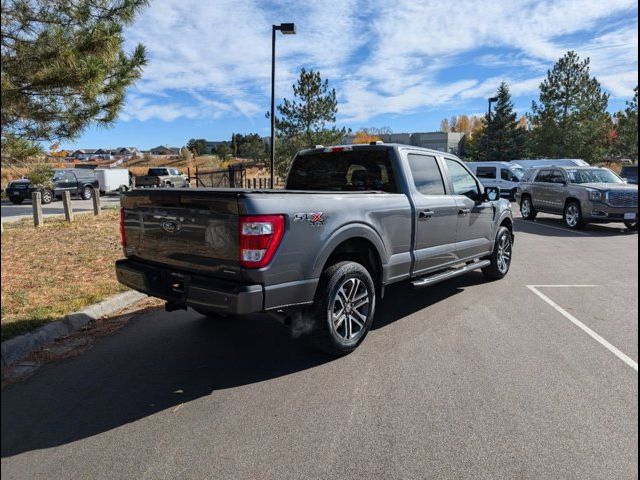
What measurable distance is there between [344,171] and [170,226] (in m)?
2.40

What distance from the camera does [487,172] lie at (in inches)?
1077

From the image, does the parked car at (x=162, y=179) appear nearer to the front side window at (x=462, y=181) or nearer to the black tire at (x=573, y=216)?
the black tire at (x=573, y=216)

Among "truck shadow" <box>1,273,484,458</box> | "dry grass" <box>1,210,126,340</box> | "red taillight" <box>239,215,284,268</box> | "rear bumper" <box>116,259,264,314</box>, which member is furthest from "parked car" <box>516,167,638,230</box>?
"dry grass" <box>1,210,126,340</box>

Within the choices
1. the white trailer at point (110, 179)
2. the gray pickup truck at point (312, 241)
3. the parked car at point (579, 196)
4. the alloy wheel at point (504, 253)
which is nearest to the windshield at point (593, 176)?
the parked car at point (579, 196)

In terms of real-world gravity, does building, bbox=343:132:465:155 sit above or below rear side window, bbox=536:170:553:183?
above

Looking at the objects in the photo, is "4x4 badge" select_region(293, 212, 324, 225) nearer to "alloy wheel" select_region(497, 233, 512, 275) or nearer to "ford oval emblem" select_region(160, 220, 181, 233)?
"ford oval emblem" select_region(160, 220, 181, 233)

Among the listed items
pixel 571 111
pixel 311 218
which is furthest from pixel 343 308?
pixel 571 111

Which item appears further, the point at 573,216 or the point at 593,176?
the point at 593,176

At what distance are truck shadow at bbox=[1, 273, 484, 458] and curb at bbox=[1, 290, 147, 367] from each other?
24 cm

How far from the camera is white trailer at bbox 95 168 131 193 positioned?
105 feet

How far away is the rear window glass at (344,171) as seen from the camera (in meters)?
5.18

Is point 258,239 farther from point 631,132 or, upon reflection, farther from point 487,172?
point 487,172

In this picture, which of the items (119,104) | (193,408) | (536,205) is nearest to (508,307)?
(193,408)

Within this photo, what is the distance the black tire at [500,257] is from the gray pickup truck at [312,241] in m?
1.48
